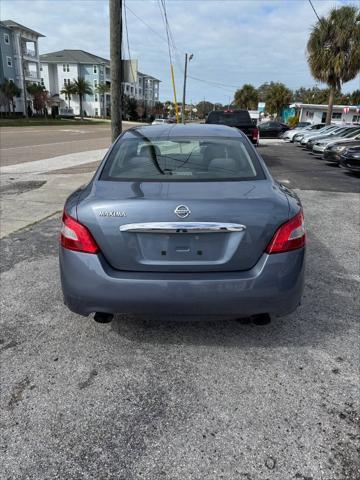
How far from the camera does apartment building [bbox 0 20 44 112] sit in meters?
57.8

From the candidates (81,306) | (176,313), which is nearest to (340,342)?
(176,313)

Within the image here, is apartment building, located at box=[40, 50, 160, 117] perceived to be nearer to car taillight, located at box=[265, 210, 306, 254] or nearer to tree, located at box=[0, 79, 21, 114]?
tree, located at box=[0, 79, 21, 114]

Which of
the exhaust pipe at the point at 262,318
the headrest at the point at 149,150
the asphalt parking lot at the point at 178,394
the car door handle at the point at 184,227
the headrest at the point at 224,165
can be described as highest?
the headrest at the point at 149,150

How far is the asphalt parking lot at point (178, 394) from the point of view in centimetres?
194

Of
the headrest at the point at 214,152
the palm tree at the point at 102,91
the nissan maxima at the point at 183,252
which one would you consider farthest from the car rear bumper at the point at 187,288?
the palm tree at the point at 102,91

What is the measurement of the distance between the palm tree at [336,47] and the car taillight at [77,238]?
2735 centimetres

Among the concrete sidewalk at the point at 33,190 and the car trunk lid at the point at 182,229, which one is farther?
the concrete sidewalk at the point at 33,190

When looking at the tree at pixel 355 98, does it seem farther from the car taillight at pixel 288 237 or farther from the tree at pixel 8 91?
the car taillight at pixel 288 237

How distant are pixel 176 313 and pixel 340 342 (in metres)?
1.40

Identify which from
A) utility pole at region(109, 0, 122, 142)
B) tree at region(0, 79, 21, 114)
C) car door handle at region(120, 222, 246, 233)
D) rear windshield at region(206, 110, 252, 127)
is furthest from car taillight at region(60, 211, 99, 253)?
tree at region(0, 79, 21, 114)

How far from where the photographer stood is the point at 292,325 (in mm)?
3219

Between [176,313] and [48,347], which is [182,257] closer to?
[176,313]

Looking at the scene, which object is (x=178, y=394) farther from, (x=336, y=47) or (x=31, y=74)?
(x=31, y=74)

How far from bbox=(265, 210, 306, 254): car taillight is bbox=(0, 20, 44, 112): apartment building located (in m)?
62.4
